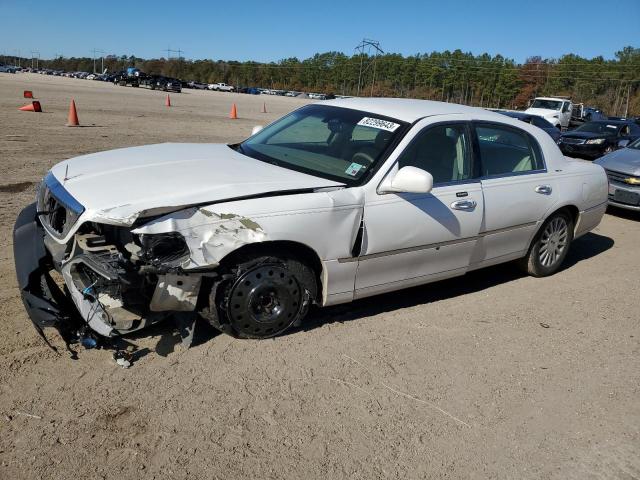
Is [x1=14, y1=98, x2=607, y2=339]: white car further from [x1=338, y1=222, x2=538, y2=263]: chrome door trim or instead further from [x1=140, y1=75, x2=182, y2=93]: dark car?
[x1=140, y1=75, x2=182, y2=93]: dark car

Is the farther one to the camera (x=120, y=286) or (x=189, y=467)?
(x=120, y=286)

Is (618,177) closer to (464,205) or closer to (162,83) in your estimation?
(464,205)

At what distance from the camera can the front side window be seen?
4.25m

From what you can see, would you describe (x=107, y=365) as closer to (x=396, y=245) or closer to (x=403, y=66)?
(x=396, y=245)

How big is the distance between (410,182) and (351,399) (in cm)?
153

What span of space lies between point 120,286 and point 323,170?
1.68 meters

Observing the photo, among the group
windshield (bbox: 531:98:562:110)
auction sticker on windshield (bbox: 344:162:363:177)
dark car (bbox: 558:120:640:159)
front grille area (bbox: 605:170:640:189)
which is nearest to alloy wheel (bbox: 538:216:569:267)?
auction sticker on windshield (bbox: 344:162:363:177)

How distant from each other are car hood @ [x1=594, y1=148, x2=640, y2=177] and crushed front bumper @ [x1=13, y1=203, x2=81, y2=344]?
8.79 metres

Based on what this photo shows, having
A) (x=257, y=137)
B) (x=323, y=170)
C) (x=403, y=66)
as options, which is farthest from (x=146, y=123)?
(x=403, y=66)

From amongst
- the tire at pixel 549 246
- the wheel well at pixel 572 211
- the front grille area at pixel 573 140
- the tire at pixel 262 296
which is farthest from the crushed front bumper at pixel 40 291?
the front grille area at pixel 573 140

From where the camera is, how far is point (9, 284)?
4.35 meters

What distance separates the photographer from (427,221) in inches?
165

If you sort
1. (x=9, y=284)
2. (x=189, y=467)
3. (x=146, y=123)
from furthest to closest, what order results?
(x=146, y=123)
(x=9, y=284)
(x=189, y=467)

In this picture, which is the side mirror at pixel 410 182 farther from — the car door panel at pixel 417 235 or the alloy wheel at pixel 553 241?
the alloy wheel at pixel 553 241
